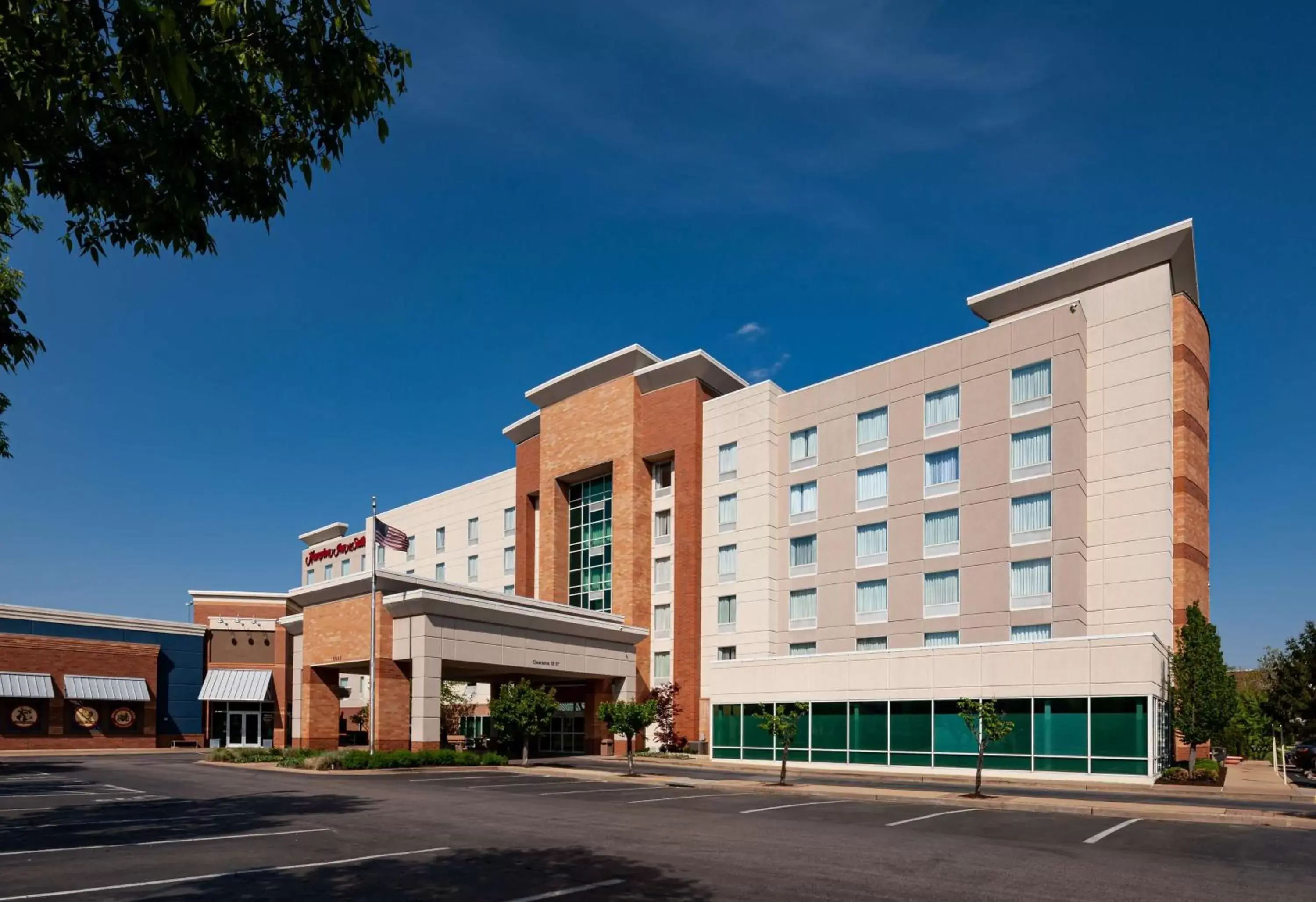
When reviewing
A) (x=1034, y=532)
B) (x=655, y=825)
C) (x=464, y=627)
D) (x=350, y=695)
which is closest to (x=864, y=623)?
(x=1034, y=532)

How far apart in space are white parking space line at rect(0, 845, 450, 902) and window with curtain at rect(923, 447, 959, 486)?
114ft

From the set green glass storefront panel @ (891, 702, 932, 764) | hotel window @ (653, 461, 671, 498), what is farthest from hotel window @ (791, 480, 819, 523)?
green glass storefront panel @ (891, 702, 932, 764)

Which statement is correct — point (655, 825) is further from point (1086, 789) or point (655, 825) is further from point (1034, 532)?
point (1034, 532)

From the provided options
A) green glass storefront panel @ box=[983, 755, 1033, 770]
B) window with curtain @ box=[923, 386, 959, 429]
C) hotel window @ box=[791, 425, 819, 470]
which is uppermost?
window with curtain @ box=[923, 386, 959, 429]

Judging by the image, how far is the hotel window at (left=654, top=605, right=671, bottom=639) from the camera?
55.3m

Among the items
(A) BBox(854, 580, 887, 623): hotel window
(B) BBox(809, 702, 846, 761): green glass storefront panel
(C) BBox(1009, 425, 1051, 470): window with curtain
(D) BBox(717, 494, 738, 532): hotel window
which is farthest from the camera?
(D) BBox(717, 494, 738, 532): hotel window

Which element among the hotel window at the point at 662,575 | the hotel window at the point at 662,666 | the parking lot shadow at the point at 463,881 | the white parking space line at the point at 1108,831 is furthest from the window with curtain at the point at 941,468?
the parking lot shadow at the point at 463,881

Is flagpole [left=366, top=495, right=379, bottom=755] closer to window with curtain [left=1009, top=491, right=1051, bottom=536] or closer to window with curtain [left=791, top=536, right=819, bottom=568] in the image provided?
window with curtain [left=791, top=536, right=819, bottom=568]

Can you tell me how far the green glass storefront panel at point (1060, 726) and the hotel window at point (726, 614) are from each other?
19108 mm

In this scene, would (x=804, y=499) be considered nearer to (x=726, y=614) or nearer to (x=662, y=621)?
(x=726, y=614)

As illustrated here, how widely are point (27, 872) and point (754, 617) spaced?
40761 millimetres

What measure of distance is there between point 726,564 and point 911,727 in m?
16.1

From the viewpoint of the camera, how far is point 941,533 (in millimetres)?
45500

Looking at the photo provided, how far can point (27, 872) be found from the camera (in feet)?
43.9
